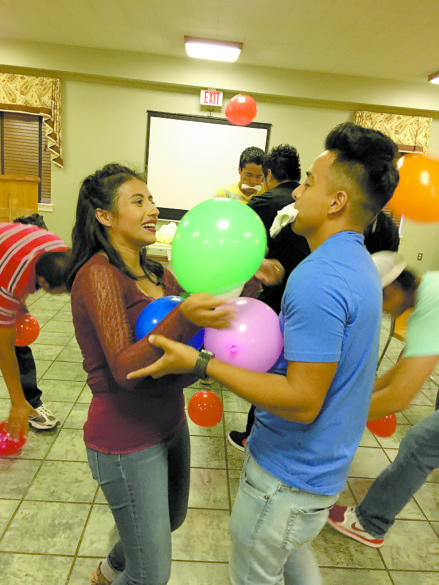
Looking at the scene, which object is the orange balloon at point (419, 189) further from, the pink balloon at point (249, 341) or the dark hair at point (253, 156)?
the dark hair at point (253, 156)

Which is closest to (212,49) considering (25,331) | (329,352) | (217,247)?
(25,331)

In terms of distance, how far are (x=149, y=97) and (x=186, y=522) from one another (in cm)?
603

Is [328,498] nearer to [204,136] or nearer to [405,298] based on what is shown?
[405,298]

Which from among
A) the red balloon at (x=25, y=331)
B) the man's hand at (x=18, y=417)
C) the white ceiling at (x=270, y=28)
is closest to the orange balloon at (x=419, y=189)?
the man's hand at (x=18, y=417)

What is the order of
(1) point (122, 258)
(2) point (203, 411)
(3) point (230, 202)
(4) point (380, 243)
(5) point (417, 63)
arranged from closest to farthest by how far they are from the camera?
(3) point (230, 202), (1) point (122, 258), (4) point (380, 243), (2) point (203, 411), (5) point (417, 63)

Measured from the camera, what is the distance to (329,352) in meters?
0.76

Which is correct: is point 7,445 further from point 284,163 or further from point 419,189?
point 419,189

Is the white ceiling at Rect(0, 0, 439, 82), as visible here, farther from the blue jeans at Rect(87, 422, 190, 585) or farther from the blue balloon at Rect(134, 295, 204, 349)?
the blue jeans at Rect(87, 422, 190, 585)

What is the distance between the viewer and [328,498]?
927mm

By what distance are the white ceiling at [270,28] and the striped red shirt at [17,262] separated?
3.43 metres

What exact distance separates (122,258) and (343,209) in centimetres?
61

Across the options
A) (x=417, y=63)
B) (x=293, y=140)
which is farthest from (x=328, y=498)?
(x=293, y=140)

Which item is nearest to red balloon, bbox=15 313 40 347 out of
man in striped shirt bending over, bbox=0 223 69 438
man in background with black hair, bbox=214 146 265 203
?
man in striped shirt bending over, bbox=0 223 69 438

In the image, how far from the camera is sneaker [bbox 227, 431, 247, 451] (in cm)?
233
